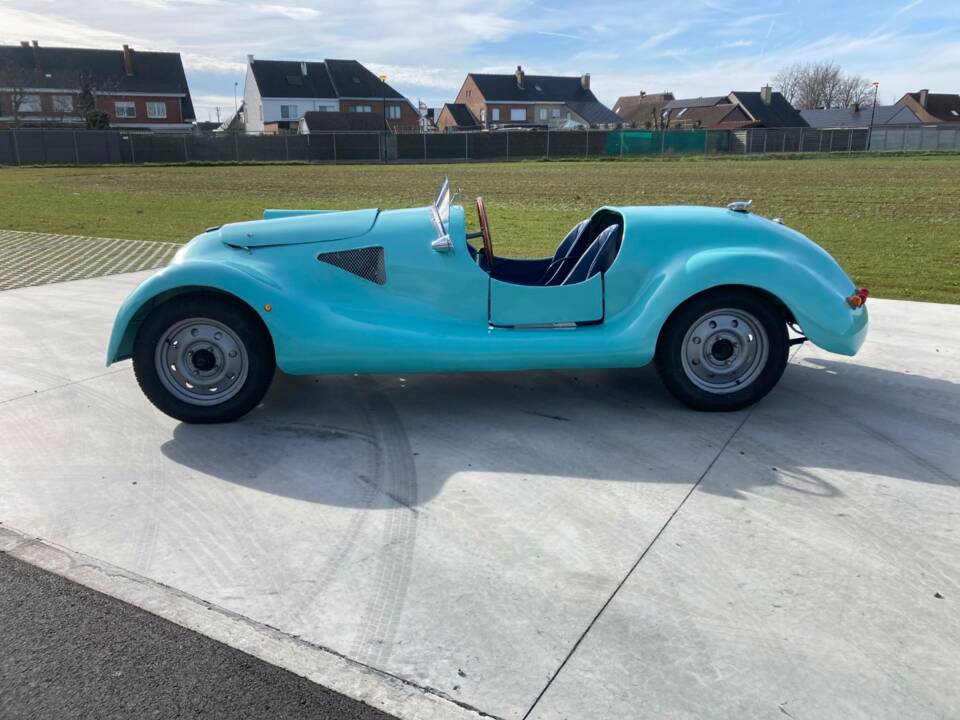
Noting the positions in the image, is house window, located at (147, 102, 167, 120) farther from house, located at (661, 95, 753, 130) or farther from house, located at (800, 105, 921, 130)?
house, located at (800, 105, 921, 130)

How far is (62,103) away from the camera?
64.2 meters

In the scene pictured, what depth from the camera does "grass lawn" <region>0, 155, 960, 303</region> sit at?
31.8 feet

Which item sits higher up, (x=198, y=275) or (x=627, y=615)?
(x=198, y=275)

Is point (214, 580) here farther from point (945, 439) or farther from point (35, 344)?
point (35, 344)

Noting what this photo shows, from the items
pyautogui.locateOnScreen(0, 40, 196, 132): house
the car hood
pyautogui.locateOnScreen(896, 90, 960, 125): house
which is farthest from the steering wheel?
pyautogui.locateOnScreen(896, 90, 960, 125): house

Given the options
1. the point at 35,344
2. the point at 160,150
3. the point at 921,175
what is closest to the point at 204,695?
the point at 35,344

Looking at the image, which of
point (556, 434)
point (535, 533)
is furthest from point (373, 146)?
point (535, 533)

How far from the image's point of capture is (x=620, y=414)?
178 inches

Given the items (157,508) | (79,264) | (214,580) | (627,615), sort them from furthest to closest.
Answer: (79,264) < (157,508) < (214,580) < (627,615)

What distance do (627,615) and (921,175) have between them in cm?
2723

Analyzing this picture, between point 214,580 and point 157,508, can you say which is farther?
point 157,508

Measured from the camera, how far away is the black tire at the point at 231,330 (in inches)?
168

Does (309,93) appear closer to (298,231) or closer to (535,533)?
(298,231)

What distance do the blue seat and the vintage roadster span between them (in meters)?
0.15
